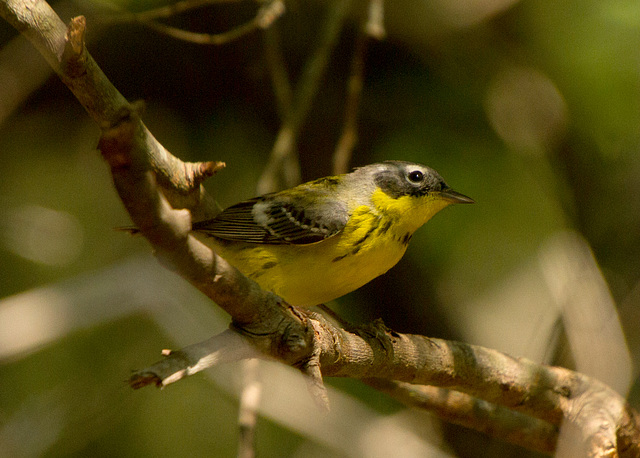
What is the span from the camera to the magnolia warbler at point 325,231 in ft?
11.7

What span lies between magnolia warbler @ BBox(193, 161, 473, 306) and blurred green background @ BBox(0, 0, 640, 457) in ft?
3.39

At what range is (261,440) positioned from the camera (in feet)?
18.1

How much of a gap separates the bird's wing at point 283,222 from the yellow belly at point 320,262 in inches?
1.9

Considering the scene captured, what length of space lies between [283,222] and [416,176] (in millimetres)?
943

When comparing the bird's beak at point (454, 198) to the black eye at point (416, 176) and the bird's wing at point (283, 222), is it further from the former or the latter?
the bird's wing at point (283, 222)

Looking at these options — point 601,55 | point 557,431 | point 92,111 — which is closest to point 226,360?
point 92,111

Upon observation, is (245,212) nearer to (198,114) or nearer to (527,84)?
(198,114)

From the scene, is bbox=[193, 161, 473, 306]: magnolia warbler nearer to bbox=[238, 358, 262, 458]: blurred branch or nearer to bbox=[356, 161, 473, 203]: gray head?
bbox=[356, 161, 473, 203]: gray head

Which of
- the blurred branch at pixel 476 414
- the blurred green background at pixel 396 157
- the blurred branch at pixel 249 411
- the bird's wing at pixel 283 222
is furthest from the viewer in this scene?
the blurred green background at pixel 396 157

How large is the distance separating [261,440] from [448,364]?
109 inches

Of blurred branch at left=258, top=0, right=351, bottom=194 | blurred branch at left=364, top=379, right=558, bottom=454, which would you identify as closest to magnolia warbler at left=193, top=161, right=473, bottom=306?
blurred branch at left=258, top=0, right=351, bottom=194

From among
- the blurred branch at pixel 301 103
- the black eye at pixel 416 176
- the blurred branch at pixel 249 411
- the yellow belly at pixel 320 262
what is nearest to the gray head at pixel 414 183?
the black eye at pixel 416 176

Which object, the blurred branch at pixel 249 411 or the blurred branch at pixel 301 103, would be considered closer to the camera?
the blurred branch at pixel 249 411

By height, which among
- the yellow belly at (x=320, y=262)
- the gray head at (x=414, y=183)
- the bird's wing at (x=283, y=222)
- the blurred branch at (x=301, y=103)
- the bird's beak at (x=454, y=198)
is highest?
the blurred branch at (x=301, y=103)
